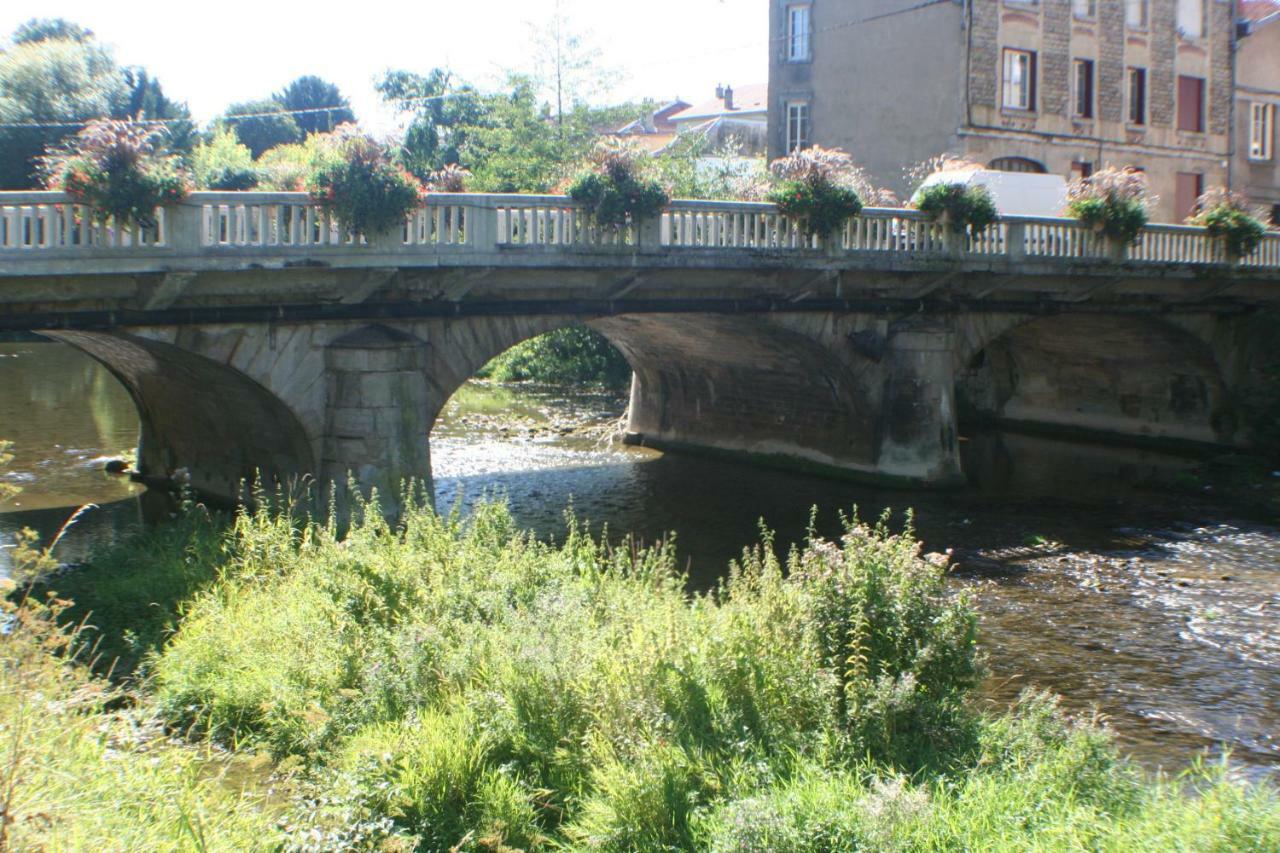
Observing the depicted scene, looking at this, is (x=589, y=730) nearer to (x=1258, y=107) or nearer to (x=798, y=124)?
(x=798, y=124)

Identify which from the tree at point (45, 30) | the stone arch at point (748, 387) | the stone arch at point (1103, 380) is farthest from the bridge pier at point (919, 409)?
the tree at point (45, 30)

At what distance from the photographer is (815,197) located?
19.7 metres

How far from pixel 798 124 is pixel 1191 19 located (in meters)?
12.5

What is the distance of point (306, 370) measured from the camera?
53.8ft

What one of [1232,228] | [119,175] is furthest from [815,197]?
[1232,228]

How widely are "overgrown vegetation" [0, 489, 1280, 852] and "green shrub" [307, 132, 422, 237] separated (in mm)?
5774

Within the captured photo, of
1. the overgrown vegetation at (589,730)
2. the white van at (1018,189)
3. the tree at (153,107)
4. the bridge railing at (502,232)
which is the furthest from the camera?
the tree at (153,107)

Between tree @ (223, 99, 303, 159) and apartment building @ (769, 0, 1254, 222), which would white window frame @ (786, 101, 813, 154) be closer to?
apartment building @ (769, 0, 1254, 222)

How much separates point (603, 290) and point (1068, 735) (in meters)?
11.9

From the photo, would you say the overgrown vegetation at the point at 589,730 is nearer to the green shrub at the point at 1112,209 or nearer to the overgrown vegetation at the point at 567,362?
the green shrub at the point at 1112,209

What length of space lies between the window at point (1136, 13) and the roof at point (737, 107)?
25674 mm

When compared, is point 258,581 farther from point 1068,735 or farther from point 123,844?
point 1068,735

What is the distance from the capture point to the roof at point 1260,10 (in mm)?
39781

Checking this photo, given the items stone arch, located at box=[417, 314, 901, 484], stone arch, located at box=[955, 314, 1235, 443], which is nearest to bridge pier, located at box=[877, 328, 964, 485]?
stone arch, located at box=[417, 314, 901, 484]
